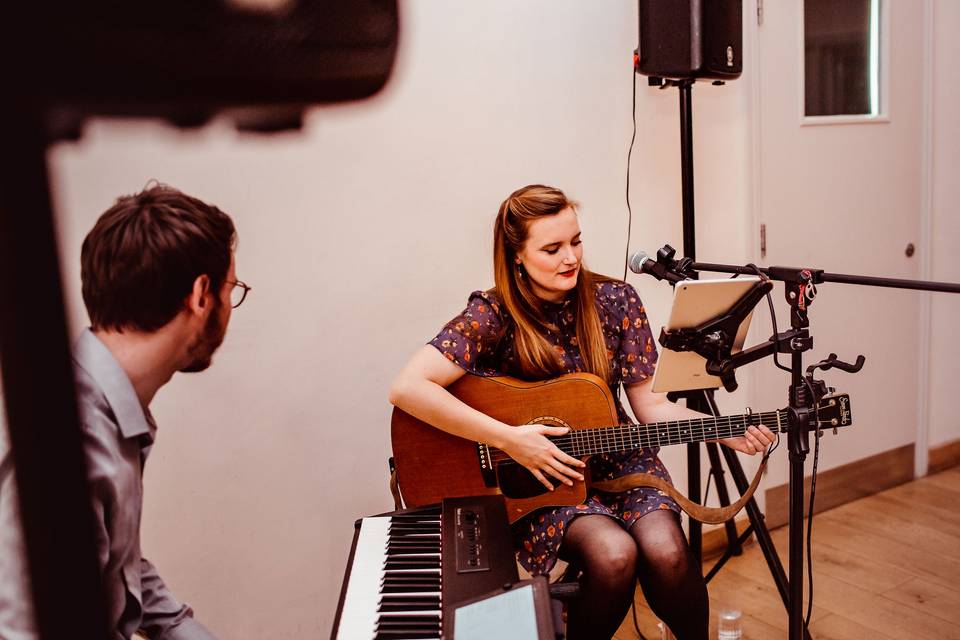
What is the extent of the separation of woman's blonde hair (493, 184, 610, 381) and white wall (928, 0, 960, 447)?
1.91m

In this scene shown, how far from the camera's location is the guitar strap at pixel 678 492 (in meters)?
1.70

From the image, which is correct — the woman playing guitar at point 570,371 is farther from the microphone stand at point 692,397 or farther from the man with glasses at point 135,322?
the man with glasses at point 135,322

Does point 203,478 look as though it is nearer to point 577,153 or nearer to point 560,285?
point 560,285

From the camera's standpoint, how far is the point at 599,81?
2318 mm

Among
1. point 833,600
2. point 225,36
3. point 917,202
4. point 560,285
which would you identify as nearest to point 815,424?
point 560,285

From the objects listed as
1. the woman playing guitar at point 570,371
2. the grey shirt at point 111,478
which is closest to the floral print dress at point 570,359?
the woman playing guitar at point 570,371

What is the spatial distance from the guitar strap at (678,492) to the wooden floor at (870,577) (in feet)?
2.02

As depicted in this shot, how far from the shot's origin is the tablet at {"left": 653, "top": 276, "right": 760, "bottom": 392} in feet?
4.87

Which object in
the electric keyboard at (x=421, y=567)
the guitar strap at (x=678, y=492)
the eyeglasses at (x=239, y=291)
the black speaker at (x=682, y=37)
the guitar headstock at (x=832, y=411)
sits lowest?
the guitar strap at (x=678, y=492)

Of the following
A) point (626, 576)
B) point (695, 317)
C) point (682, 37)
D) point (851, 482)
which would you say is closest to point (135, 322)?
point (695, 317)

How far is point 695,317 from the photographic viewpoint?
1533 millimetres

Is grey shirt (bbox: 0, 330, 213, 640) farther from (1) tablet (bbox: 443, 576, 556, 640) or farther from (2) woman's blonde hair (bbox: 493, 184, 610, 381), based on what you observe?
(2) woman's blonde hair (bbox: 493, 184, 610, 381)

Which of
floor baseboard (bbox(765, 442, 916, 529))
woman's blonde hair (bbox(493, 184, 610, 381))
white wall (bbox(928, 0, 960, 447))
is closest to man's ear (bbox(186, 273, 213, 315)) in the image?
woman's blonde hair (bbox(493, 184, 610, 381))

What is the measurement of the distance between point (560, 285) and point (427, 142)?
537 millimetres
